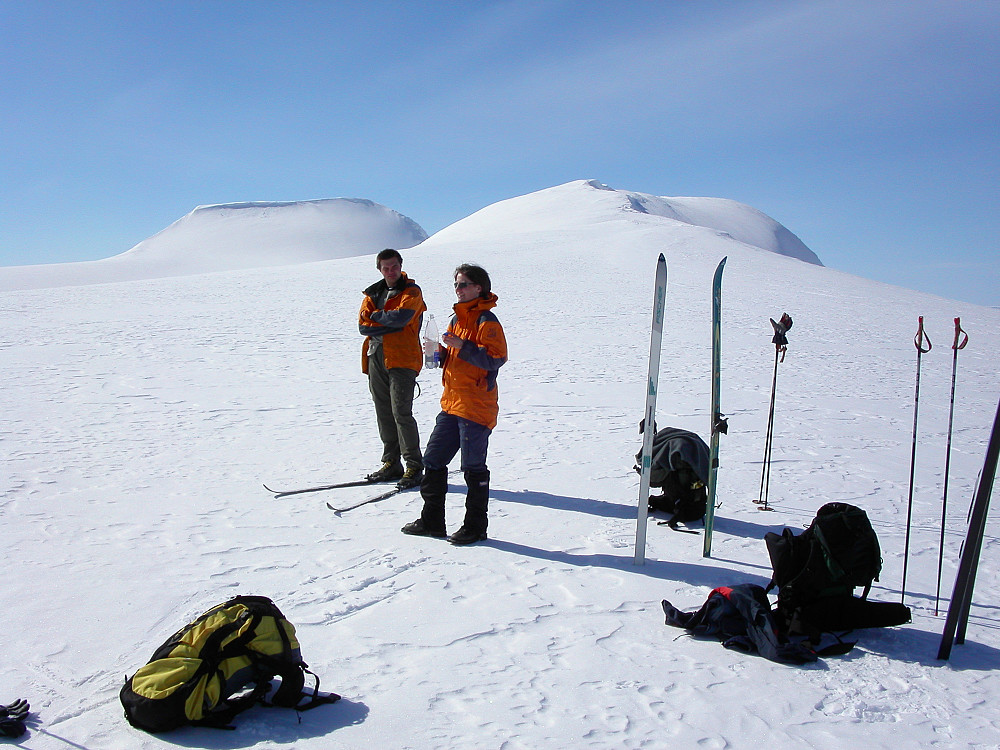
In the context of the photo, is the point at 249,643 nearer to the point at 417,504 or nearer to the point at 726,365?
the point at 417,504

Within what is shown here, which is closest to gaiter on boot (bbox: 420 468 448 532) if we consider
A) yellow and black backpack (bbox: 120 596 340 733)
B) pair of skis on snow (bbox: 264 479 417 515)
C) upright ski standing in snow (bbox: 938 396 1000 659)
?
pair of skis on snow (bbox: 264 479 417 515)

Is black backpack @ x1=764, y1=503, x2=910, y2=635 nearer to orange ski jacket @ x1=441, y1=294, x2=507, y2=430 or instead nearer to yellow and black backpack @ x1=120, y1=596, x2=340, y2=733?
orange ski jacket @ x1=441, y1=294, x2=507, y2=430

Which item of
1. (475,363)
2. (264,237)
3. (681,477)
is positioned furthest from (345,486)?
(264,237)

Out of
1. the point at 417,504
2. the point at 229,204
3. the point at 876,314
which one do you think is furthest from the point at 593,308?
the point at 229,204

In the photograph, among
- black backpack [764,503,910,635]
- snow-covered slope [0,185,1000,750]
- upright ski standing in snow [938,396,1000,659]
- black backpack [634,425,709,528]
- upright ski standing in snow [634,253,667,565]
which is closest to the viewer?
snow-covered slope [0,185,1000,750]

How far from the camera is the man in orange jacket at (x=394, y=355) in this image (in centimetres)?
593

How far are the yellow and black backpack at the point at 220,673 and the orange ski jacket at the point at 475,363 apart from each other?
205 cm

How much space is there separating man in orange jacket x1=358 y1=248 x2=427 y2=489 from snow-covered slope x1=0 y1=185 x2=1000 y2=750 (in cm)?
56

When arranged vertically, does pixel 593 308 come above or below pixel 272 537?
above

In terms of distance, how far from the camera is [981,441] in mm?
9273

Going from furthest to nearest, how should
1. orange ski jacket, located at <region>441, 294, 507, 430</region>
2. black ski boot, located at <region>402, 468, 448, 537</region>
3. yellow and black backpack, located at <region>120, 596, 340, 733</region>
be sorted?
black ski boot, located at <region>402, 468, 448, 537</region> → orange ski jacket, located at <region>441, 294, 507, 430</region> → yellow and black backpack, located at <region>120, 596, 340, 733</region>

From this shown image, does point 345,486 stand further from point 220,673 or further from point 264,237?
point 264,237

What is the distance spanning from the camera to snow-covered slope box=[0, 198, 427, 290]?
92.9 meters

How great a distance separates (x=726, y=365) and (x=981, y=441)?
5474 mm
